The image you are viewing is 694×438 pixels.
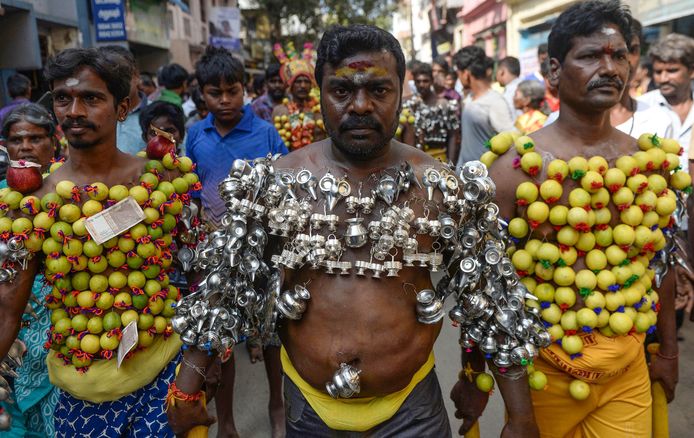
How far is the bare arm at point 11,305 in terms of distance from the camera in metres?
2.20

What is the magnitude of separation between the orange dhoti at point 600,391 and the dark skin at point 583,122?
0.70 ft

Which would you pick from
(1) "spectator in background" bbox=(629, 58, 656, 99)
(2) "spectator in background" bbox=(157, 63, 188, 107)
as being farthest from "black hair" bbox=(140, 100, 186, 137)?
(1) "spectator in background" bbox=(629, 58, 656, 99)

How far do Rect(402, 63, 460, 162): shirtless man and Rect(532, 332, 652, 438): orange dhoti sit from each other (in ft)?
15.7

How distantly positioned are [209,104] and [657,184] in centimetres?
290

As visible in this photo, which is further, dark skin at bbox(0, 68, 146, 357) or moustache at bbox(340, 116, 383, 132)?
dark skin at bbox(0, 68, 146, 357)

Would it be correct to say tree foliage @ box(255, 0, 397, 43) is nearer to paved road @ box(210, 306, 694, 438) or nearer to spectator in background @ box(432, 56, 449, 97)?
spectator in background @ box(432, 56, 449, 97)

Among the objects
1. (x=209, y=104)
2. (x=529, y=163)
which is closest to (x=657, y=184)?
(x=529, y=163)

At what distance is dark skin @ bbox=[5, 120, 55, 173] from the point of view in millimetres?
3225

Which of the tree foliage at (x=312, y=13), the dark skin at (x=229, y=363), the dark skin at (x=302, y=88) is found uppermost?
the tree foliage at (x=312, y=13)

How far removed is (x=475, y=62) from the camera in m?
6.30

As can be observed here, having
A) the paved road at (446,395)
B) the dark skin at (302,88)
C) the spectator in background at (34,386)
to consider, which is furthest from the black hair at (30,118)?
the dark skin at (302,88)

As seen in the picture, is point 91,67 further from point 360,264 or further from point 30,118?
point 360,264

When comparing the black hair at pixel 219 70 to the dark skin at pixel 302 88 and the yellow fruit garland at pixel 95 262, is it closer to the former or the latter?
the yellow fruit garland at pixel 95 262

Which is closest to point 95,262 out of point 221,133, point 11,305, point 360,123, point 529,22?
point 11,305
